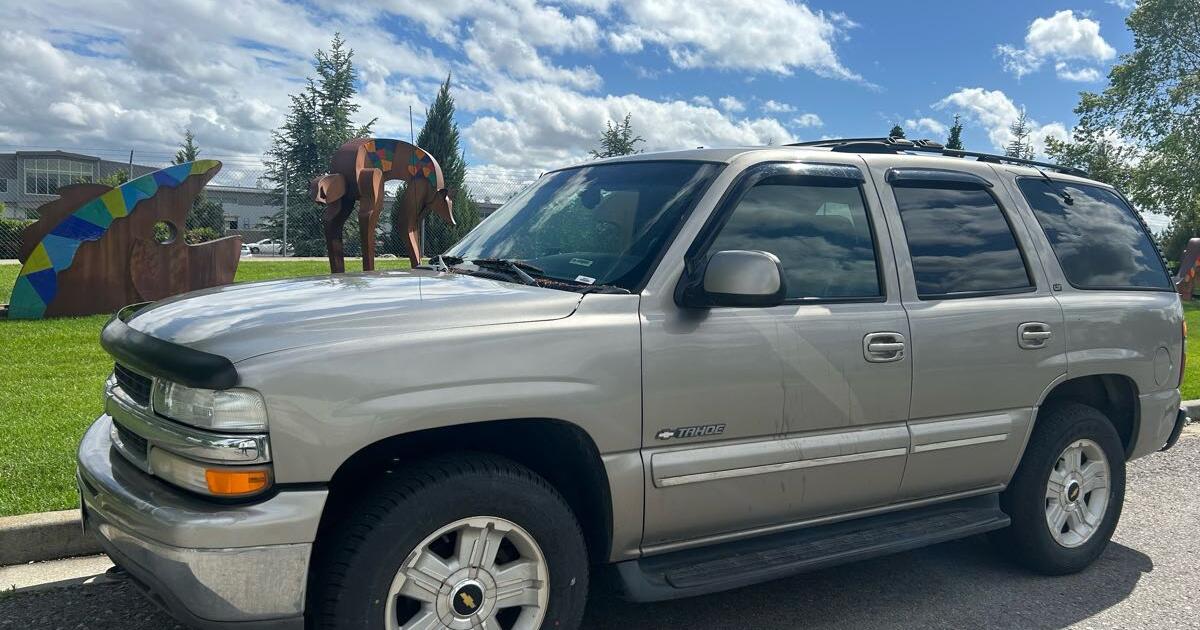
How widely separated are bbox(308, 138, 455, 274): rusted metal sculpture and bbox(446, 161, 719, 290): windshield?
9059mm

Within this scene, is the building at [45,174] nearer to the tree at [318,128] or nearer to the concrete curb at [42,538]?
the tree at [318,128]

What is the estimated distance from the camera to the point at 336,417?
2.58m

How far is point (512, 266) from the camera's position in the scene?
3596mm

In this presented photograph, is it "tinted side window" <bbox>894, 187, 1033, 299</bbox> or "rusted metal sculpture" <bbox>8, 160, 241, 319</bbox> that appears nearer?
"tinted side window" <bbox>894, 187, 1033, 299</bbox>

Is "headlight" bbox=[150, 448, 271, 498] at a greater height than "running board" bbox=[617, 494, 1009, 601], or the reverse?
"headlight" bbox=[150, 448, 271, 498]

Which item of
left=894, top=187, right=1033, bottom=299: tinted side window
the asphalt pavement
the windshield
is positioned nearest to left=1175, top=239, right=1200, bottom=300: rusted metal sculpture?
the asphalt pavement

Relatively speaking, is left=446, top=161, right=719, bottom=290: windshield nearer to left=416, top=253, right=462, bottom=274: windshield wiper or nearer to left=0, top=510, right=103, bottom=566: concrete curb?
left=416, top=253, right=462, bottom=274: windshield wiper

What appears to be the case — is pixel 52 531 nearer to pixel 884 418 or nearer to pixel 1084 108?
pixel 884 418

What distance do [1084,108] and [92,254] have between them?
32.5 metres

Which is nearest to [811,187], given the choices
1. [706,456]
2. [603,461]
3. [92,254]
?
[706,456]

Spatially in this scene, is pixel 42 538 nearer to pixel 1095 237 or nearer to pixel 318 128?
pixel 1095 237

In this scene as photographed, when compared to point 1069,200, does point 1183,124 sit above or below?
above

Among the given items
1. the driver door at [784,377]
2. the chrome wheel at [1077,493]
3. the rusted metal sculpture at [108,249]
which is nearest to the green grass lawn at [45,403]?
the rusted metal sculpture at [108,249]

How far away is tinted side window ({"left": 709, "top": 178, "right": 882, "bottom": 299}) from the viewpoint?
3549mm
